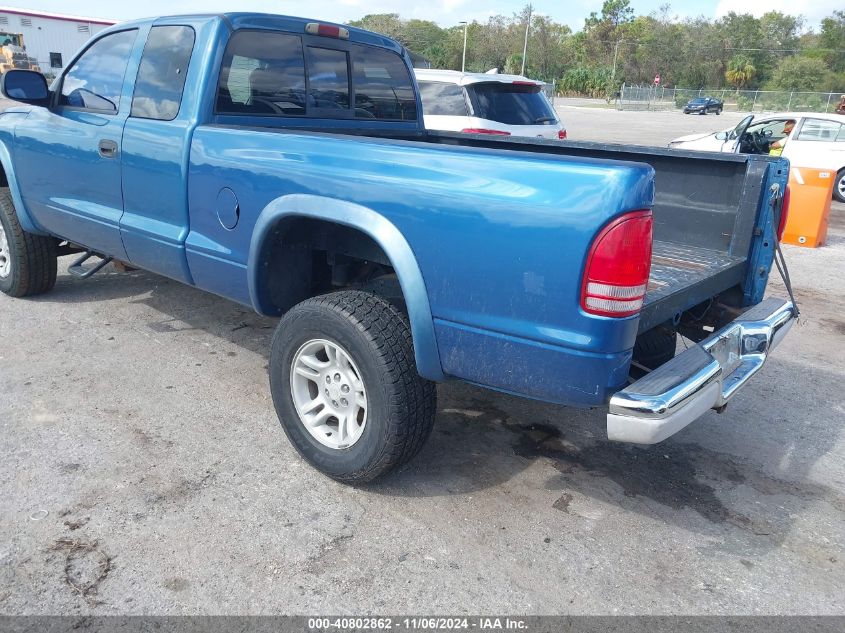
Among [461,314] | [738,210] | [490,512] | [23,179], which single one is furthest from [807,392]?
[23,179]

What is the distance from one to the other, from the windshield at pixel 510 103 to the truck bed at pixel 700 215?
453 cm

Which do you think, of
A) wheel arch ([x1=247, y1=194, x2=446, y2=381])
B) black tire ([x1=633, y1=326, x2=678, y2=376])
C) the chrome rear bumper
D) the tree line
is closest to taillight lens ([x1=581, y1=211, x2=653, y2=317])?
the chrome rear bumper

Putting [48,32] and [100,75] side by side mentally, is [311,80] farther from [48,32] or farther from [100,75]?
[48,32]

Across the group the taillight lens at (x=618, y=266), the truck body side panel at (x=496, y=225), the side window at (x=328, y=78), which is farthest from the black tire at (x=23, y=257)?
the taillight lens at (x=618, y=266)

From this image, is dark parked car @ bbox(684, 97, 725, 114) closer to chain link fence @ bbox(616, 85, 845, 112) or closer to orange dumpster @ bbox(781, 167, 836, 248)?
chain link fence @ bbox(616, 85, 845, 112)

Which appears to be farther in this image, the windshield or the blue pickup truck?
the windshield

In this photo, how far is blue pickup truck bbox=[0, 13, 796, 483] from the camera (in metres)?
2.36

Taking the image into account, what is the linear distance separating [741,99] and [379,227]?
200 ft

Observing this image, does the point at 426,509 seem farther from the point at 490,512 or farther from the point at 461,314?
the point at 461,314

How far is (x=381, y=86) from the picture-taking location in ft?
15.0

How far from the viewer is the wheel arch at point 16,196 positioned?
478 cm

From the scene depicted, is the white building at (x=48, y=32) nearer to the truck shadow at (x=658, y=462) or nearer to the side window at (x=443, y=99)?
the side window at (x=443, y=99)

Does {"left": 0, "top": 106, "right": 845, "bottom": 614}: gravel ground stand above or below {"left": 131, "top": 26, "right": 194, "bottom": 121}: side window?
below

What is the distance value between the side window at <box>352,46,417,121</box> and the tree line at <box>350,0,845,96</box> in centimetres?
6572
